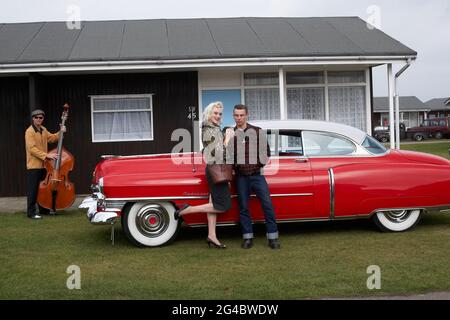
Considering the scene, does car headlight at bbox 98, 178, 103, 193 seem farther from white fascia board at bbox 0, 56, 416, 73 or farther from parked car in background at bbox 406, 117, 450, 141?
parked car in background at bbox 406, 117, 450, 141

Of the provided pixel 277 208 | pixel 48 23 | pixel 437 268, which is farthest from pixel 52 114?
pixel 437 268

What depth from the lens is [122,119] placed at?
12.6 metres

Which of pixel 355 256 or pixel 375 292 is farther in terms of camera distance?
pixel 355 256

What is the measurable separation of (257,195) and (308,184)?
29.5 inches

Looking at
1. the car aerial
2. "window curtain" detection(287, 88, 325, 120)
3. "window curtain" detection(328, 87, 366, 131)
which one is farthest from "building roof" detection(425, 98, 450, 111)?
the car aerial

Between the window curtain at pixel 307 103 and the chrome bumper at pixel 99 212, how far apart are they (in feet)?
23.5

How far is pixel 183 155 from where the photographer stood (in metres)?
7.13

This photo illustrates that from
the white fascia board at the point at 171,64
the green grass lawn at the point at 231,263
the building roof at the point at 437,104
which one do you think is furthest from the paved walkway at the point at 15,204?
the building roof at the point at 437,104

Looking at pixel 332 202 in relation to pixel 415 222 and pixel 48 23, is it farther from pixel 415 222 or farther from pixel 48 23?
pixel 48 23

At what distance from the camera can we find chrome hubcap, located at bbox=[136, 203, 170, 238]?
6.73m

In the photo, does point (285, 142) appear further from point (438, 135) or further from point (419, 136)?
point (438, 135)

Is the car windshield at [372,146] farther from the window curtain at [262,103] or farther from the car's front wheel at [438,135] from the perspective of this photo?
the car's front wheel at [438,135]
